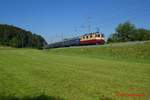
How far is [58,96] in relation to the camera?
24.8 feet

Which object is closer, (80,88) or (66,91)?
(66,91)

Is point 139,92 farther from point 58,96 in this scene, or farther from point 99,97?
point 58,96

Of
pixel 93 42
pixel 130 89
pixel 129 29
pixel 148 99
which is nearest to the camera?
pixel 148 99

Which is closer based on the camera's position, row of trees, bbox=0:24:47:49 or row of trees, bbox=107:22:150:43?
row of trees, bbox=107:22:150:43

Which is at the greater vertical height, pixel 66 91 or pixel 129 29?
pixel 129 29

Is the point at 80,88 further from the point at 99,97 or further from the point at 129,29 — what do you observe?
the point at 129,29

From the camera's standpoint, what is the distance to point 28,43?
136 m

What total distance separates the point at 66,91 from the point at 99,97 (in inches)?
49.5

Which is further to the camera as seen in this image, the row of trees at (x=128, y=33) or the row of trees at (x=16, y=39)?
the row of trees at (x=16, y=39)

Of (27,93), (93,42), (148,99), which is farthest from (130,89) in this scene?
(93,42)

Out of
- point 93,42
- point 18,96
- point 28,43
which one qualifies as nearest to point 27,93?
point 18,96

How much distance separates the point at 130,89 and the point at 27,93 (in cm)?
359

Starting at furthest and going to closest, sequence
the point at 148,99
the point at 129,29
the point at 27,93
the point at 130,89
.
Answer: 1. the point at 129,29
2. the point at 130,89
3. the point at 27,93
4. the point at 148,99

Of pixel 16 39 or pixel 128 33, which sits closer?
pixel 128 33
